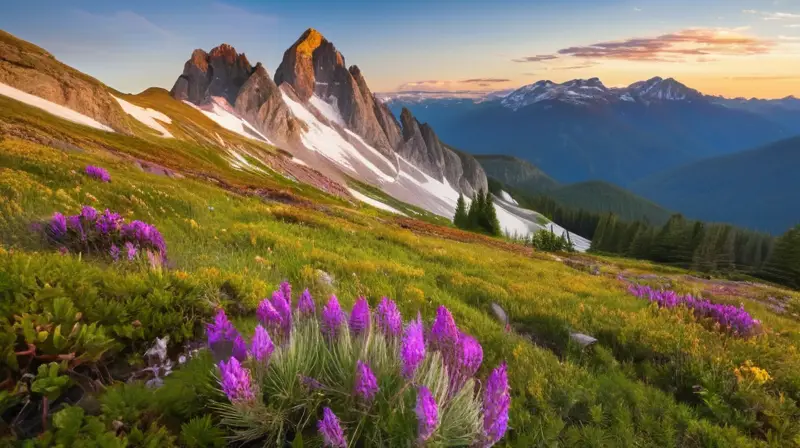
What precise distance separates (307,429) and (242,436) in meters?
0.50

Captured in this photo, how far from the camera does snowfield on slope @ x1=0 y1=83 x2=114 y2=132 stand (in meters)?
66.3

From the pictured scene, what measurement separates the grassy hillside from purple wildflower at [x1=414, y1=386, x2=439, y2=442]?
87 centimetres

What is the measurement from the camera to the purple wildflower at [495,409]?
302 cm

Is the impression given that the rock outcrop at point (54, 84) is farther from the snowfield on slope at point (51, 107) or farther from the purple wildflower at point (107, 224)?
the purple wildflower at point (107, 224)

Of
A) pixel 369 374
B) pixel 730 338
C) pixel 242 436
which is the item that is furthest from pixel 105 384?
pixel 730 338

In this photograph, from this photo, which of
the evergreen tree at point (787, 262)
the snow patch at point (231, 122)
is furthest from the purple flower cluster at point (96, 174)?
the snow patch at point (231, 122)

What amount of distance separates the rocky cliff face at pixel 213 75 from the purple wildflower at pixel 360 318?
18527cm

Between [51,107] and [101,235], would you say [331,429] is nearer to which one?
[101,235]

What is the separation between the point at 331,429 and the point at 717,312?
9067 millimetres

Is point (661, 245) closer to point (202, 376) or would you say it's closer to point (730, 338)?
point (730, 338)

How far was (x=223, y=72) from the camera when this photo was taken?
18038 cm

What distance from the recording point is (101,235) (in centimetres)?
628

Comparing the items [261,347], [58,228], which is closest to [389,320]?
[261,347]

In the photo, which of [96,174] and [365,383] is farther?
[96,174]
